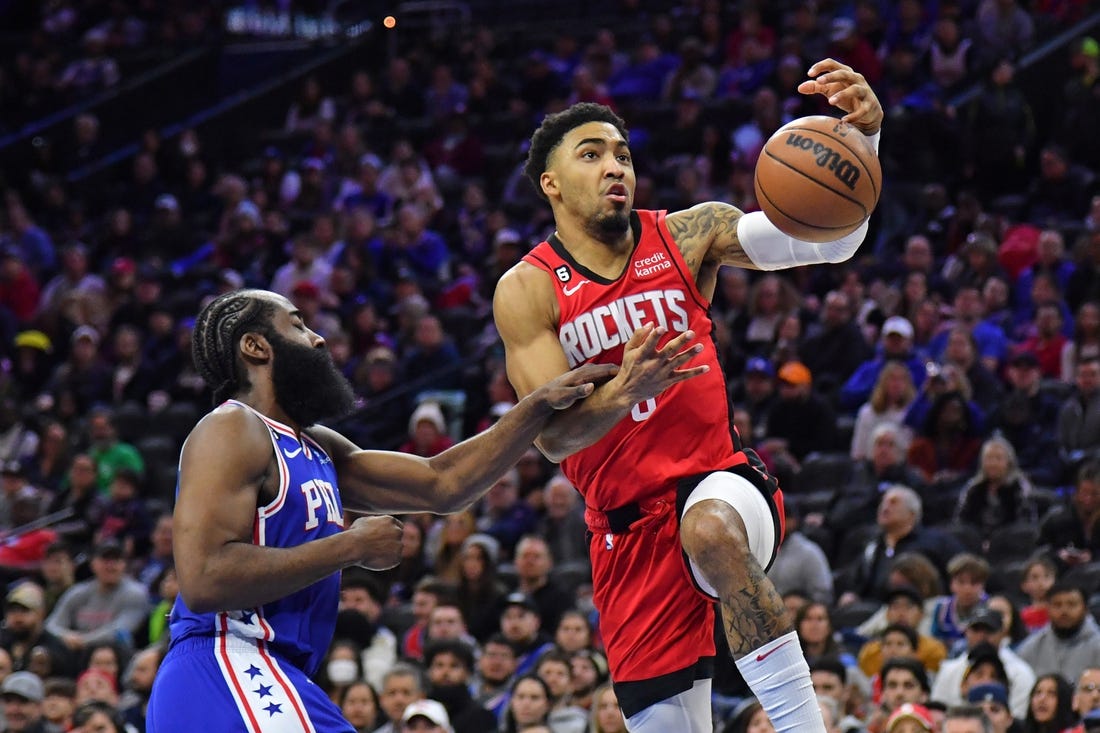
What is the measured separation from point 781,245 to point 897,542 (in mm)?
5414

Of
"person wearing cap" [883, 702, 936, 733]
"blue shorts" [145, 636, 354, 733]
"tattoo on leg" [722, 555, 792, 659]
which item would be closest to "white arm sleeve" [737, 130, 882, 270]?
"tattoo on leg" [722, 555, 792, 659]

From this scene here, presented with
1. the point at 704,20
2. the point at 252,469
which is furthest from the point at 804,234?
the point at 704,20

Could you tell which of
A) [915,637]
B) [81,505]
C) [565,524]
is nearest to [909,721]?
[915,637]

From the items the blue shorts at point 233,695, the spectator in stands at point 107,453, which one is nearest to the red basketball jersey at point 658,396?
the blue shorts at point 233,695

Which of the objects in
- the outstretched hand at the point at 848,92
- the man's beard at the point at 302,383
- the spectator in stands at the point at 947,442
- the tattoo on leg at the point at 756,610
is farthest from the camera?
the spectator in stands at the point at 947,442

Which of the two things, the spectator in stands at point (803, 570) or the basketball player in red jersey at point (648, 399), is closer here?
the basketball player in red jersey at point (648, 399)

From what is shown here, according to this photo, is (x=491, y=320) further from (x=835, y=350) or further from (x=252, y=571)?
(x=252, y=571)

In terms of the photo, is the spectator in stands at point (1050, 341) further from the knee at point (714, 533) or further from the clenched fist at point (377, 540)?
the clenched fist at point (377, 540)

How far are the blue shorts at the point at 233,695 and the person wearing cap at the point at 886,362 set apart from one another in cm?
837

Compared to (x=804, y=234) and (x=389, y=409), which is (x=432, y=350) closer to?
(x=389, y=409)

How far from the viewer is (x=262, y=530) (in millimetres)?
4887

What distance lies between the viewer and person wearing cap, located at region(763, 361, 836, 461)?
12.6m

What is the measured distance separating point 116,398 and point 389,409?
10.1 feet

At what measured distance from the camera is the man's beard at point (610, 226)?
5.89 metres
